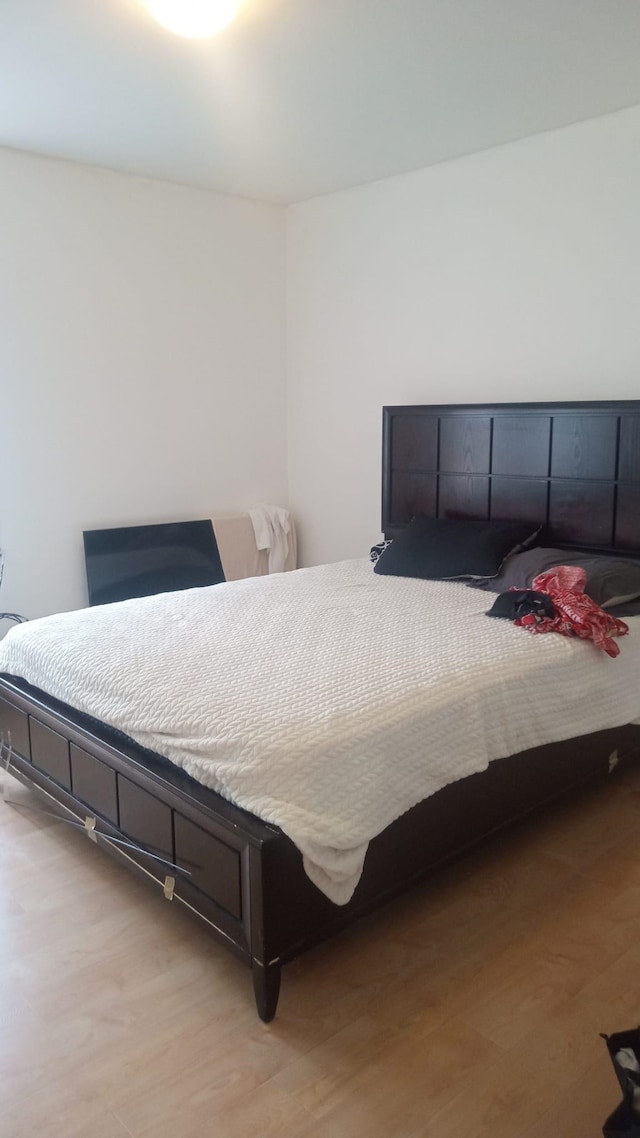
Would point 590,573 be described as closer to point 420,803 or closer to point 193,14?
point 420,803

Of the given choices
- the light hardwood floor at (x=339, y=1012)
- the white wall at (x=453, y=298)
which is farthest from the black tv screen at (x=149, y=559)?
the light hardwood floor at (x=339, y=1012)

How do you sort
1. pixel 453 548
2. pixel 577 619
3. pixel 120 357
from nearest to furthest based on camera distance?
pixel 577 619 < pixel 453 548 < pixel 120 357

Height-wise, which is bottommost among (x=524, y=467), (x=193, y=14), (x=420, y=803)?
(x=420, y=803)

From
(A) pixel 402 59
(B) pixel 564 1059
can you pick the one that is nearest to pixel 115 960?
(B) pixel 564 1059

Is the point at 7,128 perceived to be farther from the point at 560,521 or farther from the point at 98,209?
the point at 560,521

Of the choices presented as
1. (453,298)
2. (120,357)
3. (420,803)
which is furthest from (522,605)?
(120,357)

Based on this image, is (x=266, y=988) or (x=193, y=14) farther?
(x=193, y=14)

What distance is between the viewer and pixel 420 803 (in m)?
2.16

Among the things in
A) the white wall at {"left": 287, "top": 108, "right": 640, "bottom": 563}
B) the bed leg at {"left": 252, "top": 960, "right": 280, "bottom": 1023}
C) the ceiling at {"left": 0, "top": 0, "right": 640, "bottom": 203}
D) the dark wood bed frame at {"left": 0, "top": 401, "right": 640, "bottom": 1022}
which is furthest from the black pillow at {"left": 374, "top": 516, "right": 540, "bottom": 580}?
the bed leg at {"left": 252, "top": 960, "right": 280, "bottom": 1023}

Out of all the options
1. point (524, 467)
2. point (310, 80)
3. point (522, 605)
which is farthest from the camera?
point (524, 467)

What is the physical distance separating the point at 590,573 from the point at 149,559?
7.70 feet

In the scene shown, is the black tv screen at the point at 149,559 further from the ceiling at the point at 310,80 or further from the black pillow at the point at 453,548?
the ceiling at the point at 310,80

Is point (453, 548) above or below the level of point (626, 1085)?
above

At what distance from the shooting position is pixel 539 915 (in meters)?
2.29
